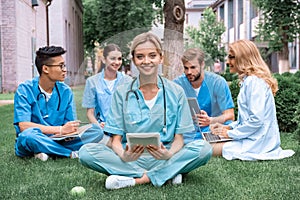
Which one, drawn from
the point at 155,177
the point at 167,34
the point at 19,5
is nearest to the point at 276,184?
the point at 155,177

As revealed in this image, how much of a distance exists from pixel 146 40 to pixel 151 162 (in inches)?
36.6

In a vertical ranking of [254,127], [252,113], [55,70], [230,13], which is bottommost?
[254,127]

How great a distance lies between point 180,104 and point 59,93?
204cm

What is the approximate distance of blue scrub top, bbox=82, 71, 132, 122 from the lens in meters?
3.71

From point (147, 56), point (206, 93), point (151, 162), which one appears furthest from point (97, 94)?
point (206, 93)

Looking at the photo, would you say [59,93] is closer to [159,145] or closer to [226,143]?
[226,143]

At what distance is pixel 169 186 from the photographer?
148 inches

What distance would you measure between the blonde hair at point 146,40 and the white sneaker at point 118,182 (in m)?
0.97

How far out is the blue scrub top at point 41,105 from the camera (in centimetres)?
499

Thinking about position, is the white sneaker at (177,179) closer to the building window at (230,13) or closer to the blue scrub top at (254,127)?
the blue scrub top at (254,127)

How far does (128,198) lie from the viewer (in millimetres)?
3410

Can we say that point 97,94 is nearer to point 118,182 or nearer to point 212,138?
point 118,182

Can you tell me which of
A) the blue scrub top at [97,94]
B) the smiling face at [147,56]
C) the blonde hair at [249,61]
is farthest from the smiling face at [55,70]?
the smiling face at [147,56]

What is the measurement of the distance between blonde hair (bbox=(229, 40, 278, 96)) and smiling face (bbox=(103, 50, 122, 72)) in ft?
5.60
